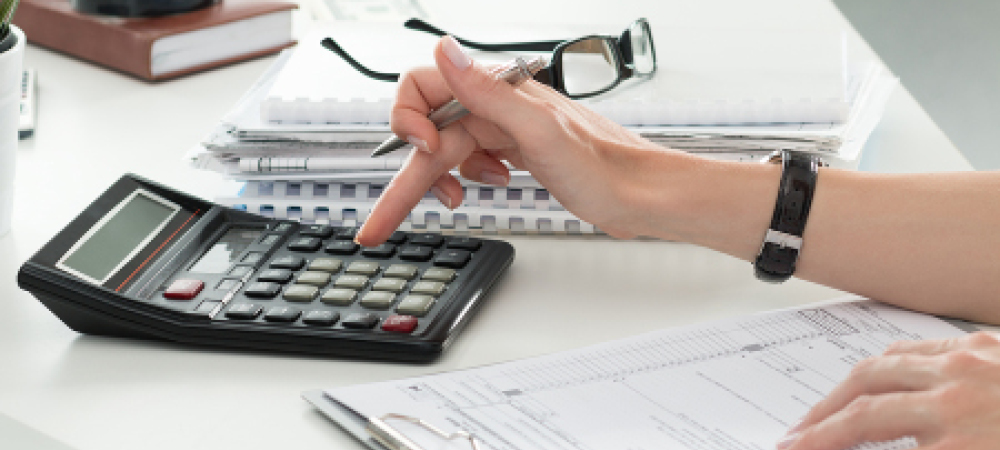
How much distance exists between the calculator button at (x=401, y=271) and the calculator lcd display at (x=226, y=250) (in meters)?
0.11

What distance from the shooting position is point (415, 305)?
0.67 meters

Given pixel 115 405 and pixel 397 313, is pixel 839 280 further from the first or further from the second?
pixel 115 405

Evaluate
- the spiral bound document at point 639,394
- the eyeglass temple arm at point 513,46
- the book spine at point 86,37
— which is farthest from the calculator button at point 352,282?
the book spine at point 86,37

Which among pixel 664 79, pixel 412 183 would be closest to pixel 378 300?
pixel 412 183

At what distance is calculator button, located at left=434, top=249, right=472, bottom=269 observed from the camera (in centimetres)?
73

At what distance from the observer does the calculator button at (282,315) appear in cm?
66

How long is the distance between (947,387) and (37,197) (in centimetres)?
72

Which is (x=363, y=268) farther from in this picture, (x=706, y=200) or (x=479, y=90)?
(x=706, y=200)

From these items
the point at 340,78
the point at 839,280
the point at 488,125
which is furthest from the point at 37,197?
the point at 839,280

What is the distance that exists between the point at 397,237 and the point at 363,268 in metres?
A: 0.06

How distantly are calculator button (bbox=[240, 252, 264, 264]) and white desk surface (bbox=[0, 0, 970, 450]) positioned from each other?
9 centimetres

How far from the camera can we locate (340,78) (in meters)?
0.93

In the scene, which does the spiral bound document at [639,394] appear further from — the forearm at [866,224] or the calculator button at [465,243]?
the calculator button at [465,243]

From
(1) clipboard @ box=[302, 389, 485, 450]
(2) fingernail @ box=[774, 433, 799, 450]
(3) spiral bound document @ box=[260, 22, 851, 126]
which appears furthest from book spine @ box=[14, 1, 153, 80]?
(2) fingernail @ box=[774, 433, 799, 450]
